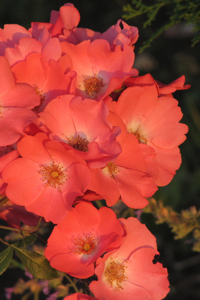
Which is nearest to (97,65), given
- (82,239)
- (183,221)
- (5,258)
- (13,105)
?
(13,105)

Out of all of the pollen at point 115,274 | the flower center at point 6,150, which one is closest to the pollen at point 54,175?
the flower center at point 6,150

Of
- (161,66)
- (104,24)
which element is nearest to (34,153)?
(161,66)

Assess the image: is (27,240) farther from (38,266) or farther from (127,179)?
(127,179)

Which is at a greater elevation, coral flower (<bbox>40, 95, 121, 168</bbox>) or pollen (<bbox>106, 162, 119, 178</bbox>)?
coral flower (<bbox>40, 95, 121, 168</bbox>)

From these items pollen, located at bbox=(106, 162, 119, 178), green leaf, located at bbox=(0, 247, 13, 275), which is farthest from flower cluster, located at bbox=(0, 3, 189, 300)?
green leaf, located at bbox=(0, 247, 13, 275)

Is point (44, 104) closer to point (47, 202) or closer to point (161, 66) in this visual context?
point (47, 202)

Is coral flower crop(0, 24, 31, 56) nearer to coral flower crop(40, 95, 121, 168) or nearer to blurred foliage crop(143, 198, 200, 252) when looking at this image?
coral flower crop(40, 95, 121, 168)
